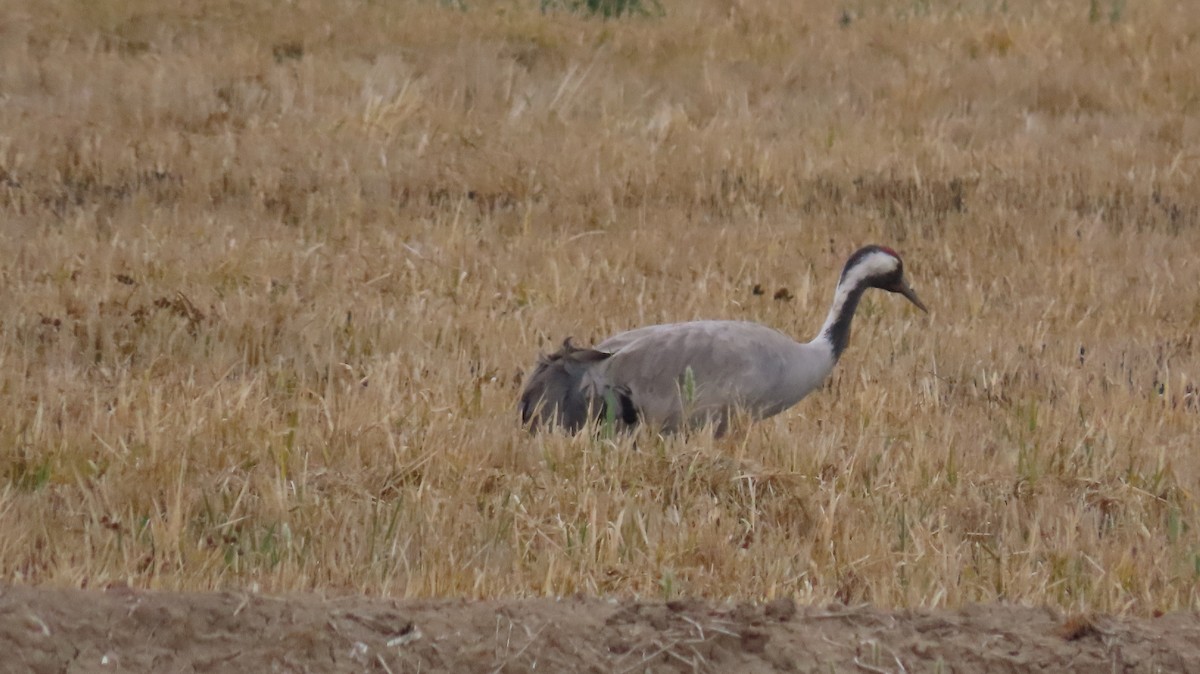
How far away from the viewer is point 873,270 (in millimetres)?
7531

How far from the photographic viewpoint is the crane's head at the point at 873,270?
743 cm

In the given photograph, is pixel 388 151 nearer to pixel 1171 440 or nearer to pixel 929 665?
pixel 1171 440

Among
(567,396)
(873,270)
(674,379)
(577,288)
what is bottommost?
(577,288)

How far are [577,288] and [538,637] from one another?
191 inches

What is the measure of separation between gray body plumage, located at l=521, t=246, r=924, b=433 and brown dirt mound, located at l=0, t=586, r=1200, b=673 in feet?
7.15

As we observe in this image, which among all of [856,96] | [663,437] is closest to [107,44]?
[856,96]

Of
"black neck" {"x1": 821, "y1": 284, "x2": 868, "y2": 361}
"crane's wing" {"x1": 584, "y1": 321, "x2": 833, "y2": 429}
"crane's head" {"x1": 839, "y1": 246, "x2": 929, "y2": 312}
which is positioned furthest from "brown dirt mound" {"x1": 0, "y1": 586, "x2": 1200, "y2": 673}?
"crane's head" {"x1": 839, "y1": 246, "x2": 929, "y2": 312}

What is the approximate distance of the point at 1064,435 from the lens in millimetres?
6695

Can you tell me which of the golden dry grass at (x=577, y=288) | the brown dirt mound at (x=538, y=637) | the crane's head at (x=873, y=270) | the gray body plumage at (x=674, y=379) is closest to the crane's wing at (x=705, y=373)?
the gray body plumage at (x=674, y=379)

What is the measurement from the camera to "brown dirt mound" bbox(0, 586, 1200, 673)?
3.96 metres

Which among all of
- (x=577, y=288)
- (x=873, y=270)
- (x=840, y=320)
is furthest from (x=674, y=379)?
(x=577, y=288)

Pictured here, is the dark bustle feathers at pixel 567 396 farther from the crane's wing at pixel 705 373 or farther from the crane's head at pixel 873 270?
the crane's head at pixel 873 270

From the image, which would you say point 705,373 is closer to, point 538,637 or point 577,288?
point 577,288

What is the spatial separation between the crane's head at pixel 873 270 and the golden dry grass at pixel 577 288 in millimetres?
376
